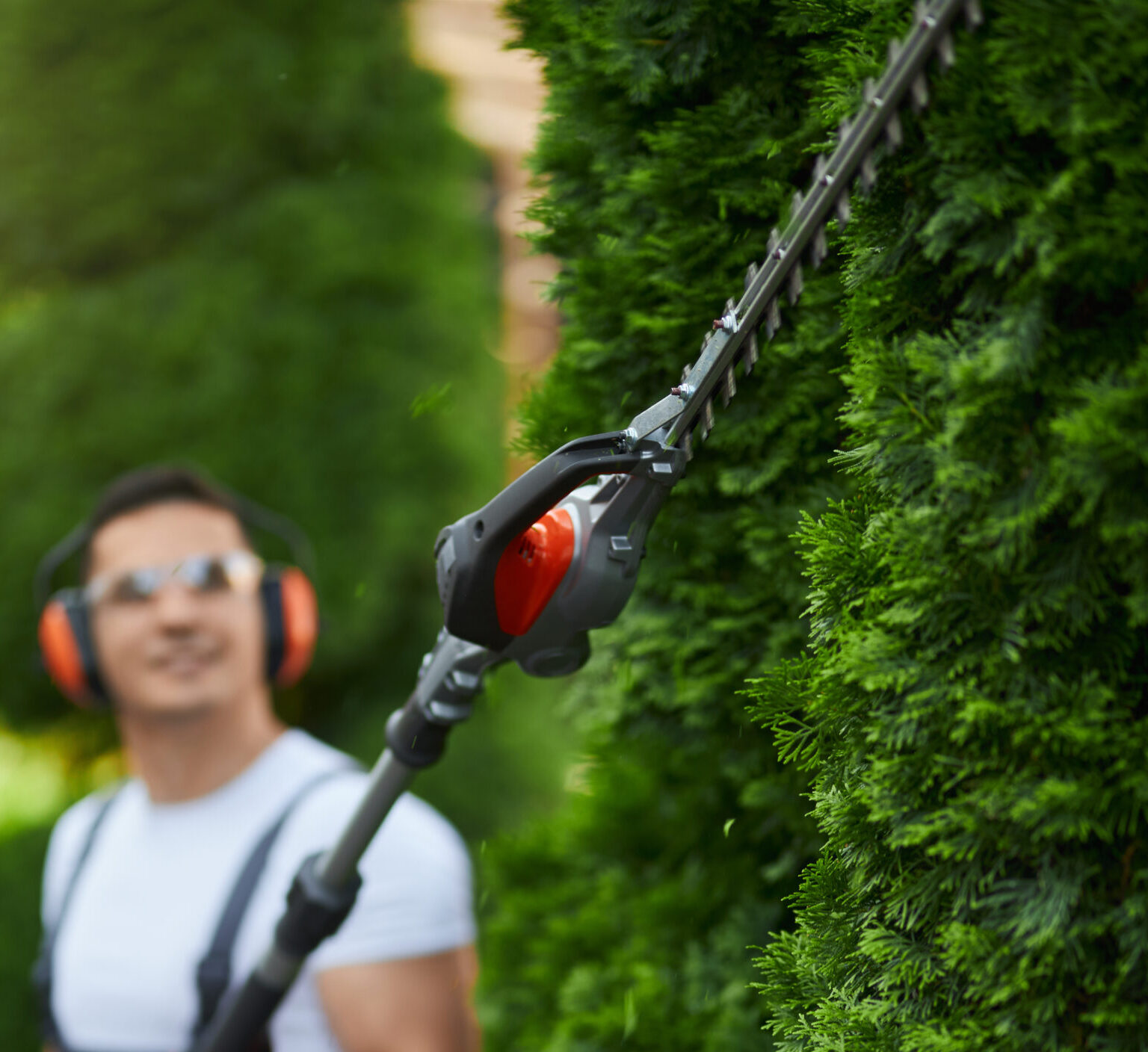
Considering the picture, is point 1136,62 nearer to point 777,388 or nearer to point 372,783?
point 777,388

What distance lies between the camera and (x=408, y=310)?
314 cm

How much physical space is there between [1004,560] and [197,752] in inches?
60.8

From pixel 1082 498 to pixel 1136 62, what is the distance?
223mm

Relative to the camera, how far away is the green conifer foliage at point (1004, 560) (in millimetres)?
575

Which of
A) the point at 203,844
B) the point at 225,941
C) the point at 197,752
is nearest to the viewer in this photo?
the point at 225,941

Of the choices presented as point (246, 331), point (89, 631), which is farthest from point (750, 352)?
point (246, 331)

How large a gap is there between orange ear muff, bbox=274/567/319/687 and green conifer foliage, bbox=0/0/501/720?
0.93 m

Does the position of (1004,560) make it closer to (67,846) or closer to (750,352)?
(750,352)

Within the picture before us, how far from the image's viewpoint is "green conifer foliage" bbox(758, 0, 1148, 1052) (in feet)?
1.89

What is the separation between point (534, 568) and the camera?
0.80 meters

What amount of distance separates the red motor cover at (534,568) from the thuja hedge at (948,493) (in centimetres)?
17

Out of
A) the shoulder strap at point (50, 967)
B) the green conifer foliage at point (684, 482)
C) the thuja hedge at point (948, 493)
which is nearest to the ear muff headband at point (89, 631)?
the shoulder strap at point (50, 967)

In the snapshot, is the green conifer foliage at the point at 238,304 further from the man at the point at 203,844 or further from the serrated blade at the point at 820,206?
the serrated blade at the point at 820,206

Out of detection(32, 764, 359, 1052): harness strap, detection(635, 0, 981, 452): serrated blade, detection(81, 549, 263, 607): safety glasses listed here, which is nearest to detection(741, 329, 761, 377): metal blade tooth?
detection(635, 0, 981, 452): serrated blade
